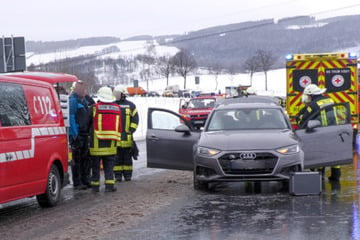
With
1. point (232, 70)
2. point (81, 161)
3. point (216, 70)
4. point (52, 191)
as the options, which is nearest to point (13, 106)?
point (52, 191)

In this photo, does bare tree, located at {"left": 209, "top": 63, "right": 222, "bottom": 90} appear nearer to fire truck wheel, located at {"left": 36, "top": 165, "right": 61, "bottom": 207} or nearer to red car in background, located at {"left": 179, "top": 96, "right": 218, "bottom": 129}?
red car in background, located at {"left": 179, "top": 96, "right": 218, "bottom": 129}

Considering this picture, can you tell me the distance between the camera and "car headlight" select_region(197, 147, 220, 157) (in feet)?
35.0

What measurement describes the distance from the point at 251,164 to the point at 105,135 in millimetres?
2574

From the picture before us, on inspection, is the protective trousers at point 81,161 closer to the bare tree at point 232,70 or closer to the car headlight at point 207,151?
the car headlight at point 207,151

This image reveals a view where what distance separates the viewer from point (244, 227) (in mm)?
7984

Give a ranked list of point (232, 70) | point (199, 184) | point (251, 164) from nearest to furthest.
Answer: point (251, 164) < point (199, 184) < point (232, 70)

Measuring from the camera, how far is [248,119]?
468 inches

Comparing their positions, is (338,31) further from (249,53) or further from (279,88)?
(279,88)

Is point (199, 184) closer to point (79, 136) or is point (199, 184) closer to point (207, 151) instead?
point (207, 151)

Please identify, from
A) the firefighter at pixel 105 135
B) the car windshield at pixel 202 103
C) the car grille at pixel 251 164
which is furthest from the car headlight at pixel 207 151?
the car windshield at pixel 202 103

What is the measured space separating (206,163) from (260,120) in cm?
171

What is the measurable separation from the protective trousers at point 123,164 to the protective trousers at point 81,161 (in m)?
1.01

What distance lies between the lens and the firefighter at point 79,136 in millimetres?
11945

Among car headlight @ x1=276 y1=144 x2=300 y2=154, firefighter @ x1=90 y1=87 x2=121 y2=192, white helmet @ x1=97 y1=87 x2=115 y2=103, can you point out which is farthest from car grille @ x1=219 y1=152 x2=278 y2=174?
white helmet @ x1=97 y1=87 x2=115 y2=103
